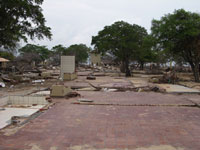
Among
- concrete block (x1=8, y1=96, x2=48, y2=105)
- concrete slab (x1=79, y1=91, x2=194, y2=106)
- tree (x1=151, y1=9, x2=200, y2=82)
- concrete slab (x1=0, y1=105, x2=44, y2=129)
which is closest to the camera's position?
concrete slab (x1=0, y1=105, x2=44, y2=129)

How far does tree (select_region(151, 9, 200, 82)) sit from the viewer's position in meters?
15.8

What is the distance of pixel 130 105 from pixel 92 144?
3789 mm

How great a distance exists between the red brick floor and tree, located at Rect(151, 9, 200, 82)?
11329mm

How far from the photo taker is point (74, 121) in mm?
5328

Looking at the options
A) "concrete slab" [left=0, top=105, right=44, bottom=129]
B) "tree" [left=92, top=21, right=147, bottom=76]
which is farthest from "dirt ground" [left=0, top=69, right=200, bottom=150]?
"tree" [left=92, top=21, right=147, bottom=76]

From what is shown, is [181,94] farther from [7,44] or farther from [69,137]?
[7,44]

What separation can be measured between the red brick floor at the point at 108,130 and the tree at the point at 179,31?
37.2 feet

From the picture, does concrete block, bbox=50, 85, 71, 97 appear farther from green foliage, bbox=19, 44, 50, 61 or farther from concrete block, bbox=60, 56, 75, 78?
green foliage, bbox=19, 44, 50, 61

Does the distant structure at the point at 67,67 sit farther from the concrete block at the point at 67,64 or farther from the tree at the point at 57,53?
the tree at the point at 57,53

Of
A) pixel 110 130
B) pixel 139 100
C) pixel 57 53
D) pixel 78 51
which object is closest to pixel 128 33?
pixel 139 100

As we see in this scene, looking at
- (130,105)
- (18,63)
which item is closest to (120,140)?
(130,105)

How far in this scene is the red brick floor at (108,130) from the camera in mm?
3820

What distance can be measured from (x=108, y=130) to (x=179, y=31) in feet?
48.3

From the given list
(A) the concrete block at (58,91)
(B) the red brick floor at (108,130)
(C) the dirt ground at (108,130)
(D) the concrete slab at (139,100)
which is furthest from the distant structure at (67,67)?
(B) the red brick floor at (108,130)
